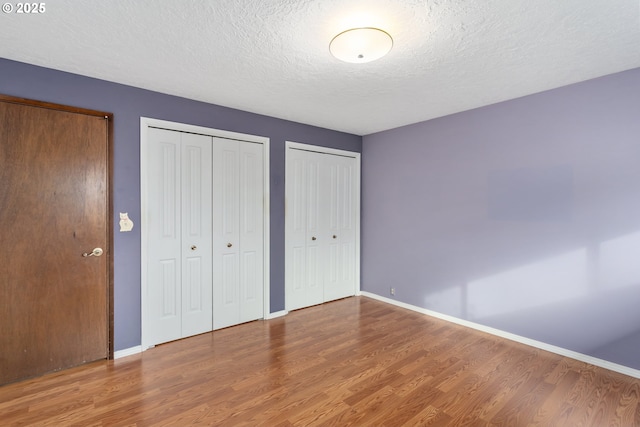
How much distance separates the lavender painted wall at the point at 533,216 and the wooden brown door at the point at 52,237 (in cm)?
344

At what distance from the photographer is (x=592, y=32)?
6.44 feet

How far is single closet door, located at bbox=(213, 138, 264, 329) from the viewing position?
3.38m

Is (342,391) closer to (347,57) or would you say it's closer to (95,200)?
(347,57)

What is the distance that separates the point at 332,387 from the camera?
2.33m

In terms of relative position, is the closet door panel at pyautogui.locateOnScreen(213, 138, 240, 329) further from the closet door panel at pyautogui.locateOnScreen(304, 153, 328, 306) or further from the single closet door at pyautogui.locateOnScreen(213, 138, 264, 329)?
the closet door panel at pyautogui.locateOnScreen(304, 153, 328, 306)

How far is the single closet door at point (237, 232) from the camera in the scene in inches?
133

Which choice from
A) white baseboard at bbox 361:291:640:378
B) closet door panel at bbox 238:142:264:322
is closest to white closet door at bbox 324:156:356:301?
white baseboard at bbox 361:291:640:378

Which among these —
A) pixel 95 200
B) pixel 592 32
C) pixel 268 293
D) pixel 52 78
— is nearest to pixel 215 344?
pixel 268 293

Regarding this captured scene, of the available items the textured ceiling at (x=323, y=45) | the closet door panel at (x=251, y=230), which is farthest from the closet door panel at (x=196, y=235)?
the textured ceiling at (x=323, y=45)

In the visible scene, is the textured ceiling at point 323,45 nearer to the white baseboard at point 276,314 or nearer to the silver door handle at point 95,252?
the silver door handle at point 95,252

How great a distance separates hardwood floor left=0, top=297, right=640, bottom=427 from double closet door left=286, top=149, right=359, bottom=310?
1.07 metres
